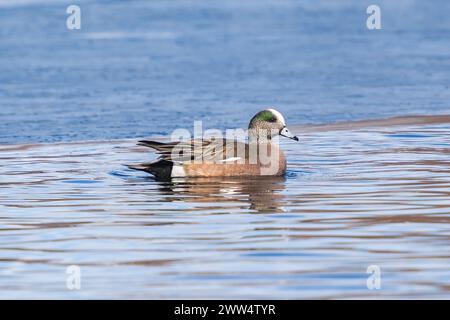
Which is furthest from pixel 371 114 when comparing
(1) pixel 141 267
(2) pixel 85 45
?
(1) pixel 141 267

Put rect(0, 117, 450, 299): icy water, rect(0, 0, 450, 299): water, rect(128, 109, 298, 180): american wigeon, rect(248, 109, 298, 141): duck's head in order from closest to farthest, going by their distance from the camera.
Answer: rect(0, 117, 450, 299): icy water, rect(0, 0, 450, 299): water, rect(128, 109, 298, 180): american wigeon, rect(248, 109, 298, 141): duck's head

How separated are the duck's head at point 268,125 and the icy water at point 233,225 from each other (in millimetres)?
347

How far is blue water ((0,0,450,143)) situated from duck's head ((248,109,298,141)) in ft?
6.93

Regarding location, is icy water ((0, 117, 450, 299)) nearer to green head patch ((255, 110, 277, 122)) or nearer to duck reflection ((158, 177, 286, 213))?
duck reflection ((158, 177, 286, 213))

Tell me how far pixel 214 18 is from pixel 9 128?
24.0ft

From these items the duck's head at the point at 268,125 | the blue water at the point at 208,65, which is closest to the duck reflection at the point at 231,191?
the duck's head at the point at 268,125

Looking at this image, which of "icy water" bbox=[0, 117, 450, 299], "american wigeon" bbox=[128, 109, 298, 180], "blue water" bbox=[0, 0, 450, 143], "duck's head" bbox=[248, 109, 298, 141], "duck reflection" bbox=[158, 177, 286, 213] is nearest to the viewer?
"icy water" bbox=[0, 117, 450, 299]

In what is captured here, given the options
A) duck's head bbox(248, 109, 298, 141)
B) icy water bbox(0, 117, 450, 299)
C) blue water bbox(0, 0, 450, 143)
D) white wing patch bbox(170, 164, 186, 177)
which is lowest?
icy water bbox(0, 117, 450, 299)

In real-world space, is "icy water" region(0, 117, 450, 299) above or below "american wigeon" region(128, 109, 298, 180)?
below

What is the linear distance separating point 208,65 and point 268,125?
5749 mm

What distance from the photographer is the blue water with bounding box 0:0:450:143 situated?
535 inches

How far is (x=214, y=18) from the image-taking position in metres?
19.8

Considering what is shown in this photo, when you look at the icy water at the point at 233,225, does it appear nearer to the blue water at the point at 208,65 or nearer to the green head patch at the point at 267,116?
the green head patch at the point at 267,116

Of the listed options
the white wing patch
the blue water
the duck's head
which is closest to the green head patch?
the duck's head
